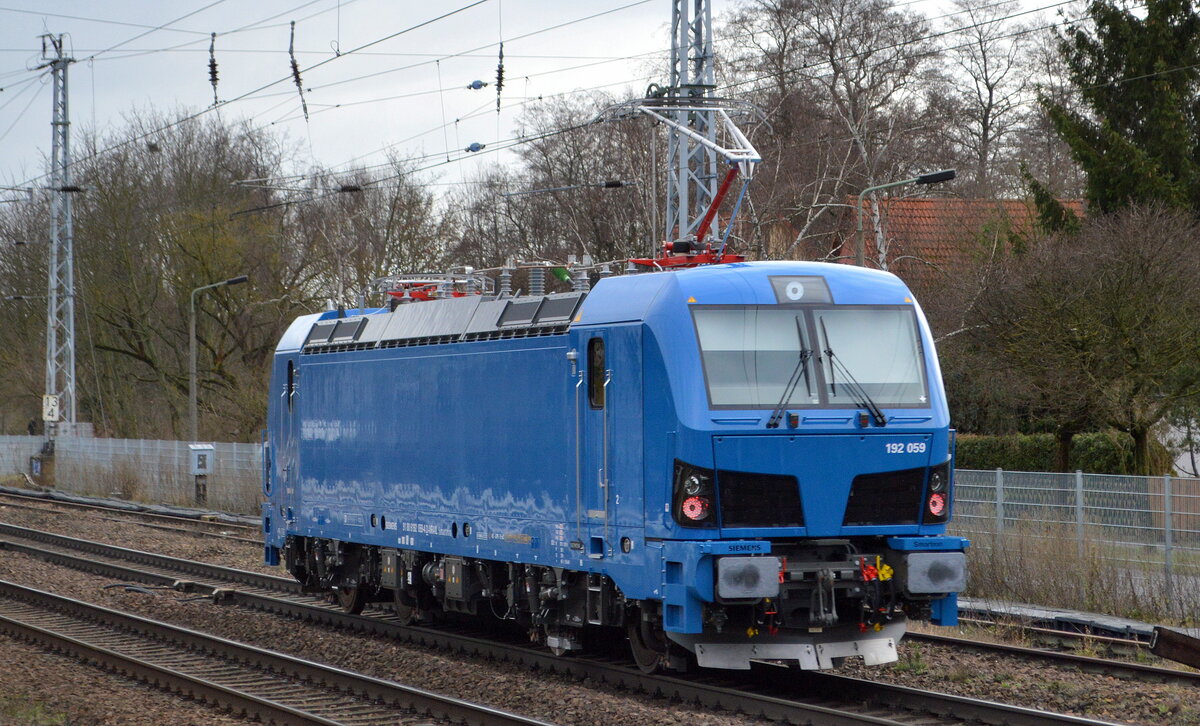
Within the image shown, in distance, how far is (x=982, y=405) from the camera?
30.2m

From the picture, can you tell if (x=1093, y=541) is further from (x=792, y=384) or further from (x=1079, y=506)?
(x=792, y=384)

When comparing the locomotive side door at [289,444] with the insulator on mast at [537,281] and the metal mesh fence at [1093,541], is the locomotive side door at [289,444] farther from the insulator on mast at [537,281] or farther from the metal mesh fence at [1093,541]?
the metal mesh fence at [1093,541]

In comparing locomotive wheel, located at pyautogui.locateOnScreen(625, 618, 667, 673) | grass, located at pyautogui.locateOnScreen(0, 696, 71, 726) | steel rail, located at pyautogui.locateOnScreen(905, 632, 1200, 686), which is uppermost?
locomotive wheel, located at pyautogui.locateOnScreen(625, 618, 667, 673)

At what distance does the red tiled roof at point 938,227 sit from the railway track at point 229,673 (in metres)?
20.1

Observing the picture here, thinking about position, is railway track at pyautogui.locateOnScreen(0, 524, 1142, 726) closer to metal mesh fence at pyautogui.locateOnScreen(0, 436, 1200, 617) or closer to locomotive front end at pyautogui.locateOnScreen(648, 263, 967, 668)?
locomotive front end at pyautogui.locateOnScreen(648, 263, 967, 668)

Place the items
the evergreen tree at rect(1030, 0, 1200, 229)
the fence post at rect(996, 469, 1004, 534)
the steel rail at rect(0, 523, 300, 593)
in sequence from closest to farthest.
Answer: the fence post at rect(996, 469, 1004, 534) < the steel rail at rect(0, 523, 300, 593) < the evergreen tree at rect(1030, 0, 1200, 229)

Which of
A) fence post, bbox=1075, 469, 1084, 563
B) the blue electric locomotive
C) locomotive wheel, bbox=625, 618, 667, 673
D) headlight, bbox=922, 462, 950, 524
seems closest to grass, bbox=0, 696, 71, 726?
the blue electric locomotive

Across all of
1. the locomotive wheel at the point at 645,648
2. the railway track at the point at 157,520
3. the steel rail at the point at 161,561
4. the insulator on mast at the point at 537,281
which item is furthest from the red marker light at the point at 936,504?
the railway track at the point at 157,520

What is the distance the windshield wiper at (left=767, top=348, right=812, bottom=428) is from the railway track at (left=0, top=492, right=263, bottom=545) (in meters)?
16.5

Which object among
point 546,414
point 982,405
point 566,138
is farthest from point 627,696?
point 566,138

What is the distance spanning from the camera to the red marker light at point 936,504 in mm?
10531

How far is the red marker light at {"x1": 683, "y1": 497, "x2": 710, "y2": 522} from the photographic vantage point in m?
9.79

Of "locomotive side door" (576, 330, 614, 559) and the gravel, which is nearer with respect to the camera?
the gravel

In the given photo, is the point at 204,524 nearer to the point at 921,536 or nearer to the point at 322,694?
the point at 322,694
